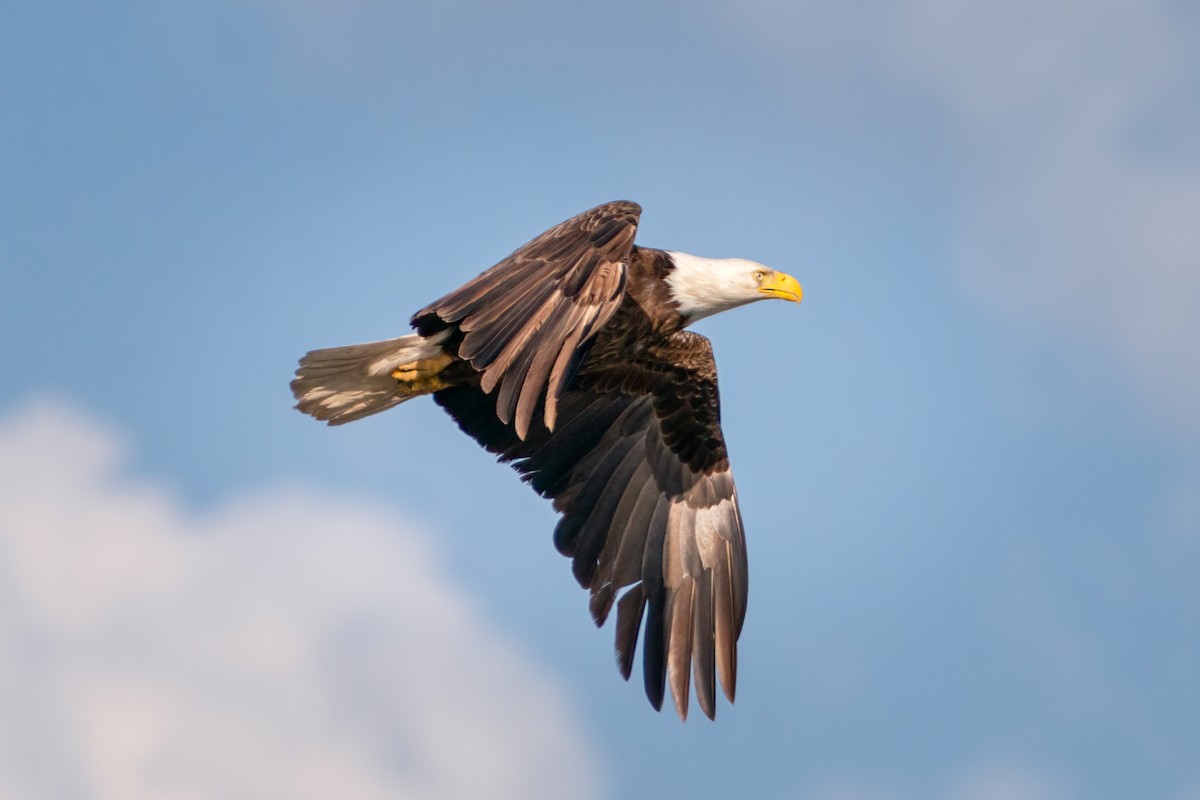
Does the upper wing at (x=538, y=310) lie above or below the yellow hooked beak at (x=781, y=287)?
below

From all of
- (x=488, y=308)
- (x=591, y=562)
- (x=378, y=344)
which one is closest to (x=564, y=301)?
(x=488, y=308)

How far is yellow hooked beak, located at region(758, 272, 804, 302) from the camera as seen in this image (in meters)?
10.9

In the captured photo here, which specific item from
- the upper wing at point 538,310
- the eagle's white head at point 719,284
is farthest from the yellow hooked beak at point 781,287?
the upper wing at point 538,310

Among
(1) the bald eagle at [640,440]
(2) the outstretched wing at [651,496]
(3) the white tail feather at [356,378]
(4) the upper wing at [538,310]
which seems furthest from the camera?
(2) the outstretched wing at [651,496]

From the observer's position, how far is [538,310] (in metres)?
8.47

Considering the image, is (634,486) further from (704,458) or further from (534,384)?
(534,384)

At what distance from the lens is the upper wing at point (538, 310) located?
8172 mm

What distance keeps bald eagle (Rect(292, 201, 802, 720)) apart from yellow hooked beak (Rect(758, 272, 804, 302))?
1cm

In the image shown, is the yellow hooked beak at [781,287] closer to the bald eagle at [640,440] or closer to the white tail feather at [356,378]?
the bald eagle at [640,440]

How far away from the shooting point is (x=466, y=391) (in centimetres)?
1069

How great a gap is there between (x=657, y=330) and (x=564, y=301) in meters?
2.05

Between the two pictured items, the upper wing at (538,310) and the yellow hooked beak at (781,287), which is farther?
the yellow hooked beak at (781,287)

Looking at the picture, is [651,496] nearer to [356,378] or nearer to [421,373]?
[421,373]

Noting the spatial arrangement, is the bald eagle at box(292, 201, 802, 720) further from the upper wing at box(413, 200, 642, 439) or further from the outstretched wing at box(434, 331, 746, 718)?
the upper wing at box(413, 200, 642, 439)
